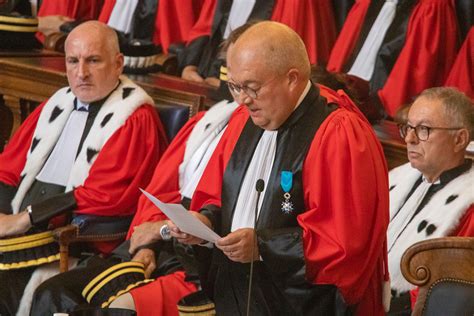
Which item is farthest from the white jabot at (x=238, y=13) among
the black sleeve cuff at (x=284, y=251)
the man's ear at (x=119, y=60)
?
the black sleeve cuff at (x=284, y=251)

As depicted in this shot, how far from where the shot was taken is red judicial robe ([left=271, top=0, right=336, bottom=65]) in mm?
7062

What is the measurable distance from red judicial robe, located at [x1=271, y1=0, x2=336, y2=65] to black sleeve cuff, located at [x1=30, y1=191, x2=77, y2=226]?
2470mm

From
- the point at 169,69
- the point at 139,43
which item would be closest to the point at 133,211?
the point at 139,43

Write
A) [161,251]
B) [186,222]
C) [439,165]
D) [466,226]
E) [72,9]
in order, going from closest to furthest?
1. [186,222]
2. [466,226]
3. [439,165]
4. [161,251]
5. [72,9]

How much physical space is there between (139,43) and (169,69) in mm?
683

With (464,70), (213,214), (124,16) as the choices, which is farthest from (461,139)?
(124,16)

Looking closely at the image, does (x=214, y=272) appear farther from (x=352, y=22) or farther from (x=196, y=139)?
(x=352, y=22)

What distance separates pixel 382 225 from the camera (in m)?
3.60

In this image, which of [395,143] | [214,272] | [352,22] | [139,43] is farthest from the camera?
[352,22]

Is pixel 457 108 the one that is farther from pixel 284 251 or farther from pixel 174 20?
pixel 174 20

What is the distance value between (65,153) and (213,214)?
1629mm

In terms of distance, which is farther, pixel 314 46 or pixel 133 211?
pixel 314 46

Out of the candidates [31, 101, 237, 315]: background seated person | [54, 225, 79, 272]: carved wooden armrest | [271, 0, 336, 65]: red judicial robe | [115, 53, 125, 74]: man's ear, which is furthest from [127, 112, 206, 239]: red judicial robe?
[271, 0, 336, 65]: red judicial robe

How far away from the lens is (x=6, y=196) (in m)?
5.39
